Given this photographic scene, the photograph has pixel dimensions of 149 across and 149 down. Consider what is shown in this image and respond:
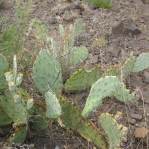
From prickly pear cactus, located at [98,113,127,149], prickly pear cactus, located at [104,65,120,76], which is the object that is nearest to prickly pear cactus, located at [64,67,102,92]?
prickly pear cactus, located at [104,65,120,76]

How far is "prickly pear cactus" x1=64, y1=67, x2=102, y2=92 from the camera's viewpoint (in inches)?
113

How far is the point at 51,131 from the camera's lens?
2762 mm

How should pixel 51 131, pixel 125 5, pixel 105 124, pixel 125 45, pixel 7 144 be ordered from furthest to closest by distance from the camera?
pixel 125 5, pixel 125 45, pixel 51 131, pixel 7 144, pixel 105 124

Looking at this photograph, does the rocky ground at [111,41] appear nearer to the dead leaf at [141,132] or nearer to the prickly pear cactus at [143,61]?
the dead leaf at [141,132]

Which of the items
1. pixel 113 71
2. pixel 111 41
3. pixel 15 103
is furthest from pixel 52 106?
pixel 111 41

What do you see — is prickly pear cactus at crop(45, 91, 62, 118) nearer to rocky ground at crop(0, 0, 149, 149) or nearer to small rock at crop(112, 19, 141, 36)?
rocky ground at crop(0, 0, 149, 149)

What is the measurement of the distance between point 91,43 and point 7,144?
111 centimetres

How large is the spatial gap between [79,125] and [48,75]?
14.1 inches

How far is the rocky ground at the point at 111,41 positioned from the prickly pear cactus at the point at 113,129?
0.26m

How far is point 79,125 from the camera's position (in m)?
2.64

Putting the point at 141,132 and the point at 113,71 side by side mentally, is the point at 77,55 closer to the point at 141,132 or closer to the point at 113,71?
the point at 113,71

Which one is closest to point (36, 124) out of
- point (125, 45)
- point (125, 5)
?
point (125, 45)

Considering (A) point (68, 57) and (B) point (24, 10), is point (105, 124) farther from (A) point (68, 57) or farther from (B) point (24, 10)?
(B) point (24, 10)

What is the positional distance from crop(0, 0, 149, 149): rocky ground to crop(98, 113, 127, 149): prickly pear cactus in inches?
10.1
